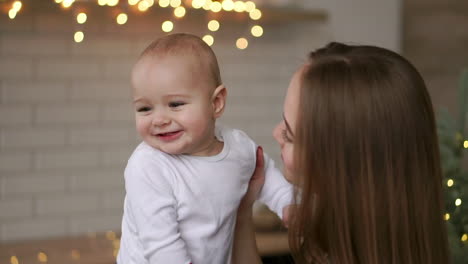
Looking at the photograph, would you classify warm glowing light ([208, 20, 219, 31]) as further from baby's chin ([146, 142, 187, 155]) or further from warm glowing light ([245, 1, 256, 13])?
baby's chin ([146, 142, 187, 155])

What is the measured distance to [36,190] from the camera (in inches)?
132

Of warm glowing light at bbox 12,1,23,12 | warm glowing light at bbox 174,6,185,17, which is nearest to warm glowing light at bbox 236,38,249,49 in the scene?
warm glowing light at bbox 174,6,185,17

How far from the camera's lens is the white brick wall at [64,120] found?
10.7 ft

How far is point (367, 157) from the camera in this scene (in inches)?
52.5

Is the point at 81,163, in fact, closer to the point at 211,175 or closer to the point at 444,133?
the point at 444,133

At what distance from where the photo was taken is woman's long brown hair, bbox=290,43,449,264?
132cm

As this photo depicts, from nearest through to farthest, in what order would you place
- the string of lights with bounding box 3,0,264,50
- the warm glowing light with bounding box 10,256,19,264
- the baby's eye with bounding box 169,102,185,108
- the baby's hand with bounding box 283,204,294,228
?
the baby's eye with bounding box 169,102,185,108 < the baby's hand with bounding box 283,204,294,228 < the warm glowing light with bounding box 10,256,19,264 < the string of lights with bounding box 3,0,264,50

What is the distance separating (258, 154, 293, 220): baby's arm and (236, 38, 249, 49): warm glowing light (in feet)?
6.81

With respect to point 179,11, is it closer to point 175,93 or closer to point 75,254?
point 75,254

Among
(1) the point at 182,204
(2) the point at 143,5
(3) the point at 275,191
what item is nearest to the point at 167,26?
(2) the point at 143,5

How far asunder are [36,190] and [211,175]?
6.84 feet

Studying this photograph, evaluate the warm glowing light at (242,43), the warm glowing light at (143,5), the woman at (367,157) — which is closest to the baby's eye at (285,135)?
the woman at (367,157)

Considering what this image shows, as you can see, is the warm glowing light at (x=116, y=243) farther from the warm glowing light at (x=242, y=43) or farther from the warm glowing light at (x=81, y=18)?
the warm glowing light at (x=242, y=43)

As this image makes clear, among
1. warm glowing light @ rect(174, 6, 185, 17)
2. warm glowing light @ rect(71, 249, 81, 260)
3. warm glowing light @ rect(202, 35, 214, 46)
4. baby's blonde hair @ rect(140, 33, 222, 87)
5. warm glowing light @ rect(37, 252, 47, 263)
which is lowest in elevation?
warm glowing light @ rect(71, 249, 81, 260)
